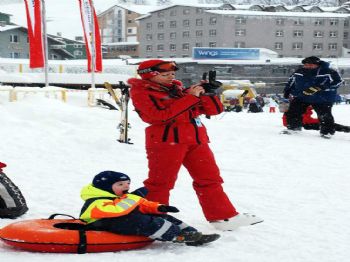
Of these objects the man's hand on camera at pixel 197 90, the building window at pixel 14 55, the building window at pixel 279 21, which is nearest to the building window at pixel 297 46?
the building window at pixel 279 21

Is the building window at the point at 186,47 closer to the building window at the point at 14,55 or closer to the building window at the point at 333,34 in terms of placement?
the building window at the point at 333,34

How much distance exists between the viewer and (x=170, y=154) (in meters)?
4.03

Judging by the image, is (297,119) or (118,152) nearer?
(118,152)

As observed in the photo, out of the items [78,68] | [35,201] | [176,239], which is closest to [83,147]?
[35,201]

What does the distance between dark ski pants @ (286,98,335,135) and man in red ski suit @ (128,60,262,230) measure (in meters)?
6.51

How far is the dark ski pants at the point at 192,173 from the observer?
13.3ft

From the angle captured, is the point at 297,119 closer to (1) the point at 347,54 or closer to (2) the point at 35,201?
(2) the point at 35,201

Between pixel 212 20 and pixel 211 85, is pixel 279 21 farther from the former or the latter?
pixel 211 85

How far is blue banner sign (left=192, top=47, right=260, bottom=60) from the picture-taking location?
47250mm

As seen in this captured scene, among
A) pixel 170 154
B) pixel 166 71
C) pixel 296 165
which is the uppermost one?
pixel 166 71

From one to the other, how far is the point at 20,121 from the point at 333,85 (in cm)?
628

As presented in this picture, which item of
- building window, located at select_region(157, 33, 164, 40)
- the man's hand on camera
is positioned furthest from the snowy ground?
building window, located at select_region(157, 33, 164, 40)

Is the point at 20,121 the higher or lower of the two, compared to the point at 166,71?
lower

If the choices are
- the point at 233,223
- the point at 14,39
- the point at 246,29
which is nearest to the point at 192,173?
the point at 233,223
